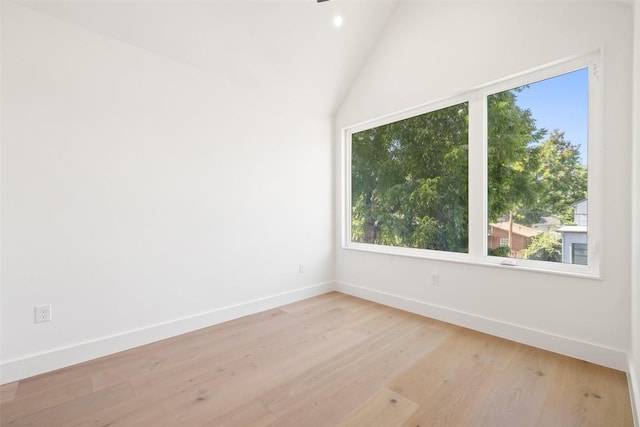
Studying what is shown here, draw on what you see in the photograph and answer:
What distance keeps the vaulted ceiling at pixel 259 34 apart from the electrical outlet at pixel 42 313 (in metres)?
2.05

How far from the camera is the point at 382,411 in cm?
162

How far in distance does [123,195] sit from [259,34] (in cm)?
191

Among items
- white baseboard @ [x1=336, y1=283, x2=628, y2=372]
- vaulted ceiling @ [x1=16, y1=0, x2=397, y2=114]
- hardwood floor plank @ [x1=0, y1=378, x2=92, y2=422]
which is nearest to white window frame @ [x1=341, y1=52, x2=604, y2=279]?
white baseboard @ [x1=336, y1=283, x2=628, y2=372]

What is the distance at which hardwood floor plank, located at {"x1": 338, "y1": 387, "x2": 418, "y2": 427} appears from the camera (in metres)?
1.53

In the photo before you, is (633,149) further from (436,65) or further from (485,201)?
(436,65)

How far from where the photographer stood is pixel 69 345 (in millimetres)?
2117

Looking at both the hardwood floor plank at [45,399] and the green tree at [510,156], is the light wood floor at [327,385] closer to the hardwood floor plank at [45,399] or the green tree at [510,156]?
the hardwood floor plank at [45,399]

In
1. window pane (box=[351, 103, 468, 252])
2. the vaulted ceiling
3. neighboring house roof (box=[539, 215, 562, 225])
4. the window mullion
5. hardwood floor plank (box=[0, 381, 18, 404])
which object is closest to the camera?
hardwood floor plank (box=[0, 381, 18, 404])

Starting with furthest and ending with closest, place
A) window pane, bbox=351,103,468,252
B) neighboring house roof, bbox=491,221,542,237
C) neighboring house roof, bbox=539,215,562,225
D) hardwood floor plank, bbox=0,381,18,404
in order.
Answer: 1. window pane, bbox=351,103,468,252
2. neighboring house roof, bbox=491,221,542,237
3. neighboring house roof, bbox=539,215,562,225
4. hardwood floor plank, bbox=0,381,18,404

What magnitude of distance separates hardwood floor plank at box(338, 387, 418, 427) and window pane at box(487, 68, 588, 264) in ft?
5.58

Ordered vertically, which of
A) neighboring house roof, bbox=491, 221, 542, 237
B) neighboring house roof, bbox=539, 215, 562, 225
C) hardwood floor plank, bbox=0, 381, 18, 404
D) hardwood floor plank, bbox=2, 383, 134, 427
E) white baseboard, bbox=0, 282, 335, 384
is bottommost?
hardwood floor plank, bbox=2, 383, 134, 427

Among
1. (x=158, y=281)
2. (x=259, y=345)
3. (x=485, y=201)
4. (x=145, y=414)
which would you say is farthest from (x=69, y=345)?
(x=485, y=201)

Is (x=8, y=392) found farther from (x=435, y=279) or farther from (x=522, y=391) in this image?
(x=435, y=279)

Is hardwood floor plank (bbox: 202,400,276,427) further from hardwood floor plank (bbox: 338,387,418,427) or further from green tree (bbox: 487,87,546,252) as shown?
green tree (bbox: 487,87,546,252)
